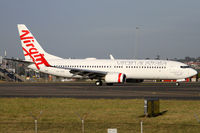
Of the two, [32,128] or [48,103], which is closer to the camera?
[32,128]

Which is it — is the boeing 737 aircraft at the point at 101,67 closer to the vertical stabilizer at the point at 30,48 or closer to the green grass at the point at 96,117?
the vertical stabilizer at the point at 30,48

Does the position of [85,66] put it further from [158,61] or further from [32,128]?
[32,128]

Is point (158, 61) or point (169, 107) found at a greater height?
point (158, 61)

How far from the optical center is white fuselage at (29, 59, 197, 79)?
180 feet

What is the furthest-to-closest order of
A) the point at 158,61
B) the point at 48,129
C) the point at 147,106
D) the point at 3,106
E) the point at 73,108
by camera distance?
the point at 158,61
the point at 3,106
the point at 73,108
the point at 147,106
the point at 48,129

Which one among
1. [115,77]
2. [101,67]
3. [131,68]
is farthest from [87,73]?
[131,68]

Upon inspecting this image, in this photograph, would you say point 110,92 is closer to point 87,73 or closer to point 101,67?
point 87,73

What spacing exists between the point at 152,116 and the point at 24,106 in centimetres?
960

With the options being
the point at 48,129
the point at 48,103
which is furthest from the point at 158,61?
the point at 48,129

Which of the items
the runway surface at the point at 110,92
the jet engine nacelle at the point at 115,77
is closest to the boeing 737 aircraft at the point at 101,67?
the jet engine nacelle at the point at 115,77

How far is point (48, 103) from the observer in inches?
1077

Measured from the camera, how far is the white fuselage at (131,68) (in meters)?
54.9

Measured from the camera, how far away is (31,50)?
193ft

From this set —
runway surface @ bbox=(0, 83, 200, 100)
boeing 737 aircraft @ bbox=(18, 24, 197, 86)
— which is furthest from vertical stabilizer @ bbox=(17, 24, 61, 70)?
runway surface @ bbox=(0, 83, 200, 100)
